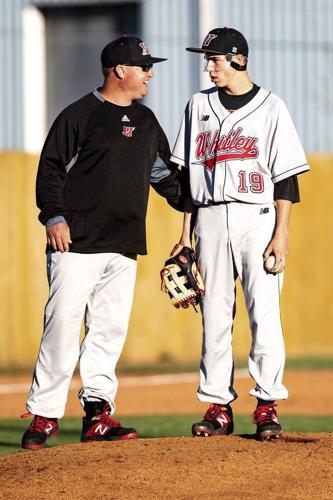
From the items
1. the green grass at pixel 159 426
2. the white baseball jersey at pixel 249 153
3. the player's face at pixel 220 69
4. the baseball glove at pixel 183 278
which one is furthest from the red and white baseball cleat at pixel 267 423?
the green grass at pixel 159 426

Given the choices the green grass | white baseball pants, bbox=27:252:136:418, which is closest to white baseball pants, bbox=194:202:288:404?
white baseball pants, bbox=27:252:136:418

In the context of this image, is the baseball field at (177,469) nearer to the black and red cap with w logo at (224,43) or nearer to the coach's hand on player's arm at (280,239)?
the coach's hand on player's arm at (280,239)

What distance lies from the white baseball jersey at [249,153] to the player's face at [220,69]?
14cm

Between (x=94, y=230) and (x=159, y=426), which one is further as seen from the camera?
(x=159, y=426)

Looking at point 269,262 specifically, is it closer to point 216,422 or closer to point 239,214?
point 239,214

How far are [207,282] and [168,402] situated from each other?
16.0 ft

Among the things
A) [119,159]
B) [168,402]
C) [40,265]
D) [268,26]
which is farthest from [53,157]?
[268,26]

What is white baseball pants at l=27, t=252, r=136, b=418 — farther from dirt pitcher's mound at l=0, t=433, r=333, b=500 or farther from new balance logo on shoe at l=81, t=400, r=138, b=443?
dirt pitcher's mound at l=0, t=433, r=333, b=500

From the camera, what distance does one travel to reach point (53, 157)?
221 inches

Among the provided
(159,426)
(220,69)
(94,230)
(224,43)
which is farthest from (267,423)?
(159,426)

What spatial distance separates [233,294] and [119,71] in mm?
1261

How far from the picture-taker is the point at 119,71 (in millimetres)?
5734

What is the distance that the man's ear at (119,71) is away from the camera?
18.8 ft

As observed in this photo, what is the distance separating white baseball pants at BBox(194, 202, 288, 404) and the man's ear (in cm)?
80
